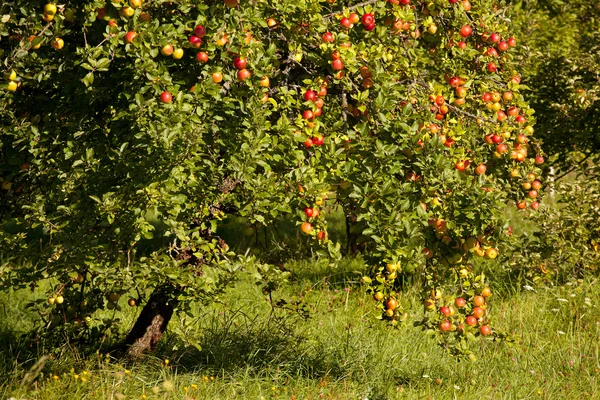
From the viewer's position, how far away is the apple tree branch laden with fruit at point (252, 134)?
387 cm

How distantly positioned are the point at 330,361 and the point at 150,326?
3.87 ft

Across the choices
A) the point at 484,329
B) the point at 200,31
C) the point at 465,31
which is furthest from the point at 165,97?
the point at 484,329

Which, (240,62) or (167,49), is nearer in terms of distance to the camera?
(167,49)

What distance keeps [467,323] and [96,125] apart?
90.7 inches

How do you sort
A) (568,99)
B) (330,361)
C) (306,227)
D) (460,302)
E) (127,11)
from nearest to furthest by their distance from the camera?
1. (127,11)
2. (306,227)
3. (460,302)
4. (330,361)
5. (568,99)

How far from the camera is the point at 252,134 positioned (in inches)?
158

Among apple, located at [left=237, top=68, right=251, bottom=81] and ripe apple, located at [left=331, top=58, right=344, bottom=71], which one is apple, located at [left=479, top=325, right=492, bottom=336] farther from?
apple, located at [left=237, top=68, right=251, bottom=81]

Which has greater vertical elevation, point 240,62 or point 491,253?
point 240,62

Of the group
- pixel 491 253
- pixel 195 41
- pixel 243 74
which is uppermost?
pixel 195 41

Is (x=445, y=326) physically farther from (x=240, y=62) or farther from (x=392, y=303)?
(x=240, y=62)

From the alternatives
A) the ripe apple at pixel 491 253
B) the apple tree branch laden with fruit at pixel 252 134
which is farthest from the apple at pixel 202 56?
the ripe apple at pixel 491 253

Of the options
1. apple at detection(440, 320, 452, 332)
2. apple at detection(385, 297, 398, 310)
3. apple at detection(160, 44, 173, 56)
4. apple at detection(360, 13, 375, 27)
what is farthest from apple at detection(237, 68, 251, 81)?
apple at detection(440, 320, 452, 332)

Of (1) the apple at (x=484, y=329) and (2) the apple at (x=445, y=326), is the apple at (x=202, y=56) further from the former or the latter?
(1) the apple at (x=484, y=329)

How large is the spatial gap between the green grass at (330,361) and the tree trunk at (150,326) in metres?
0.14
